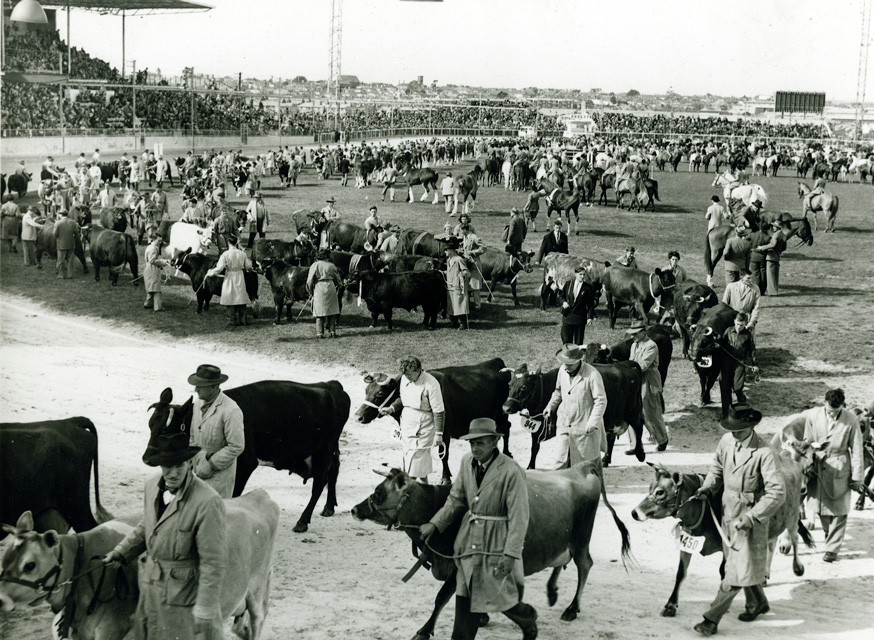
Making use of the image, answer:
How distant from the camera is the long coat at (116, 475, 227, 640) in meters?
5.69

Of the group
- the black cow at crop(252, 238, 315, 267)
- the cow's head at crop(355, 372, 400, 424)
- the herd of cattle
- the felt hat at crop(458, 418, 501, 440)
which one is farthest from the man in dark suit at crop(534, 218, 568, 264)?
the felt hat at crop(458, 418, 501, 440)

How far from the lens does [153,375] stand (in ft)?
50.0

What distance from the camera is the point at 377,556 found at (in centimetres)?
917

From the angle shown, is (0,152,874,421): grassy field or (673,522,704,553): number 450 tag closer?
(673,522,704,553): number 450 tag

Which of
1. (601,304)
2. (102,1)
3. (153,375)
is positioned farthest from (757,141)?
(153,375)

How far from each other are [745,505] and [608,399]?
4052 millimetres

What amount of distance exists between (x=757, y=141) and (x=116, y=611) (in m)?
72.6

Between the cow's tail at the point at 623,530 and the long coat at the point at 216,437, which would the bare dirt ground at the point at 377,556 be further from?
the long coat at the point at 216,437

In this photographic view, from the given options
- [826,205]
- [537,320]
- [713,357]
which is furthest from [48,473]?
[826,205]

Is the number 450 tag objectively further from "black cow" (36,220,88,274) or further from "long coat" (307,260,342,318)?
"black cow" (36,220,88,274)

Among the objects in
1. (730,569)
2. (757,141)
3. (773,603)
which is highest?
(757,141)

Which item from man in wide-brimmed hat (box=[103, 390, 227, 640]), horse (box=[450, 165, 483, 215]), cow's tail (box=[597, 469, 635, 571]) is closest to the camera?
man in wide-brimmed hat (box=[103, 390, 227, 640])

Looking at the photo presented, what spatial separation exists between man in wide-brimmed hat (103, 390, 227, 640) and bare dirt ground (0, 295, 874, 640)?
173cm

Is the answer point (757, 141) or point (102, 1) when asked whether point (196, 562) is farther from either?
point (757, 141)
